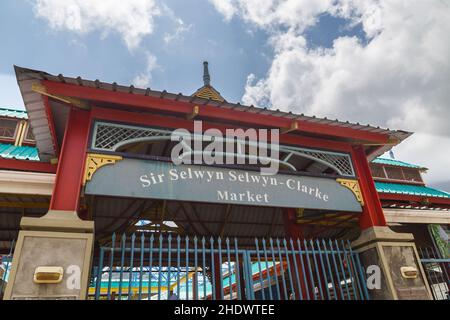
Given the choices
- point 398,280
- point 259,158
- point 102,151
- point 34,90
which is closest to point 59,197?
point 102,151

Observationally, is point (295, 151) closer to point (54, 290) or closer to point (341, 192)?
point (341, 192)

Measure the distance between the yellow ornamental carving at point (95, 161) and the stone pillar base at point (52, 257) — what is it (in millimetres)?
678

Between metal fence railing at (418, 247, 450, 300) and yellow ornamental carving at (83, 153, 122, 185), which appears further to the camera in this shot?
metal fence railing at (418, 247, 450, 300)

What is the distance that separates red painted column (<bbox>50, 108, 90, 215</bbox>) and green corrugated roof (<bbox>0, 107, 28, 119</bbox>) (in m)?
8.47

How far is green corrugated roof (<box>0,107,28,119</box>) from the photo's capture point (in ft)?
40.3

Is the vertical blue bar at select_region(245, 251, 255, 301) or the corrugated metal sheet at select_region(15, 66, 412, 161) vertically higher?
the corrugated metal sheet at select_region(15, 66, 412, 161)

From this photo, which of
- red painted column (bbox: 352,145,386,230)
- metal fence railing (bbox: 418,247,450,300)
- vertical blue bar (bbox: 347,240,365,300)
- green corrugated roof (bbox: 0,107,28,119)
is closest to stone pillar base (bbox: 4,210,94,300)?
vertical blue bar (bbox: 347,240,365,300)

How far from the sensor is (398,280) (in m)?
5.86

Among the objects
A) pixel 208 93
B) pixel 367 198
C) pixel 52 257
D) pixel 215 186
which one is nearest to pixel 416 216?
pixel 367 198

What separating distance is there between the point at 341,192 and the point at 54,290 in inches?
209

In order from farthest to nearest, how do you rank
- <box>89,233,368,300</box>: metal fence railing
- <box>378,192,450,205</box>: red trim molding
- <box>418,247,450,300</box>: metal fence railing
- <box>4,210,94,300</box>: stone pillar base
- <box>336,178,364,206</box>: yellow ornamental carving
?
<box>378,192,450,205</box>: red trim molding < <box>418,247,450,300</box>: metal fence railing < <box>336,178,364,206</box>: yellow ornamental carving < <box>89,233,368,300</box>: metal fence railing < <box>4,210,94,300</box>: stone pillar base

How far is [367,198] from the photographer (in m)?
6.68

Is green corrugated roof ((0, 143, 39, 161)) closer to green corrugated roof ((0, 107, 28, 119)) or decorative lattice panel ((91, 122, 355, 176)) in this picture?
green corrugated roof ((0, 107, 28, 119))

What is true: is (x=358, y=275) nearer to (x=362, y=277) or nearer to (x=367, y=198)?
(x=362, y=277)
